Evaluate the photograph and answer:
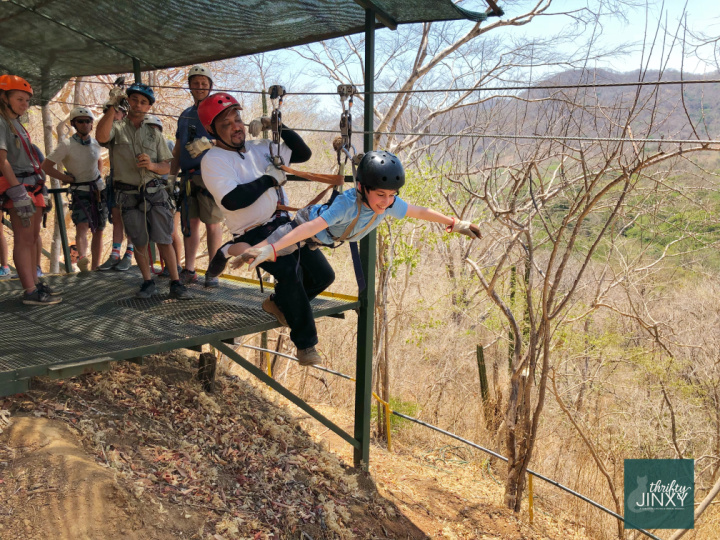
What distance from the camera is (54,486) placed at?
10.7 ft

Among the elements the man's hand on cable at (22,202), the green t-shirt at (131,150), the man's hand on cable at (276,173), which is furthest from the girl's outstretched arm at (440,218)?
the man's hand on cable at (22,202)

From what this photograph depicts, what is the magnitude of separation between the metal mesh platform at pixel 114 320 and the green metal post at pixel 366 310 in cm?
19

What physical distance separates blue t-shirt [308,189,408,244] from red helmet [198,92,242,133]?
851 millimetres

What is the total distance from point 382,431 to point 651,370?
620cm

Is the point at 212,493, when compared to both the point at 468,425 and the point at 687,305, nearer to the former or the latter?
the point at 468,425

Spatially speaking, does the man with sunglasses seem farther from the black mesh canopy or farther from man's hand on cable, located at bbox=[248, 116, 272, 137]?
man's hand on cable, located at bbox=[248, 116, 272, 137]

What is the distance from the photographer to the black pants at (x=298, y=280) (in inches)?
141

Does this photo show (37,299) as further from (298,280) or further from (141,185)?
(298,280)

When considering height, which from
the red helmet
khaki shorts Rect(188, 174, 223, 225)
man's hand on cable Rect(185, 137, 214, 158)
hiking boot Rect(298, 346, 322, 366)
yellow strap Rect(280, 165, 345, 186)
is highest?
the red helmet

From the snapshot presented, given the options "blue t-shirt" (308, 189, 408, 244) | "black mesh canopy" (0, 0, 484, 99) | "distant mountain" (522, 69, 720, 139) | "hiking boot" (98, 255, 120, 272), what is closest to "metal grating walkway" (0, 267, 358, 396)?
"hiking boot" (98, 255, 120, 272)

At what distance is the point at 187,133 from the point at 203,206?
637 millimetres

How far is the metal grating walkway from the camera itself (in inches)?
129

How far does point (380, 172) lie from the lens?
3164 mm

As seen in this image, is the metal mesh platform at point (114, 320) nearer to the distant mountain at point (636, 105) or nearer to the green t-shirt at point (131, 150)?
the green t-shirt at point (131, 150)
